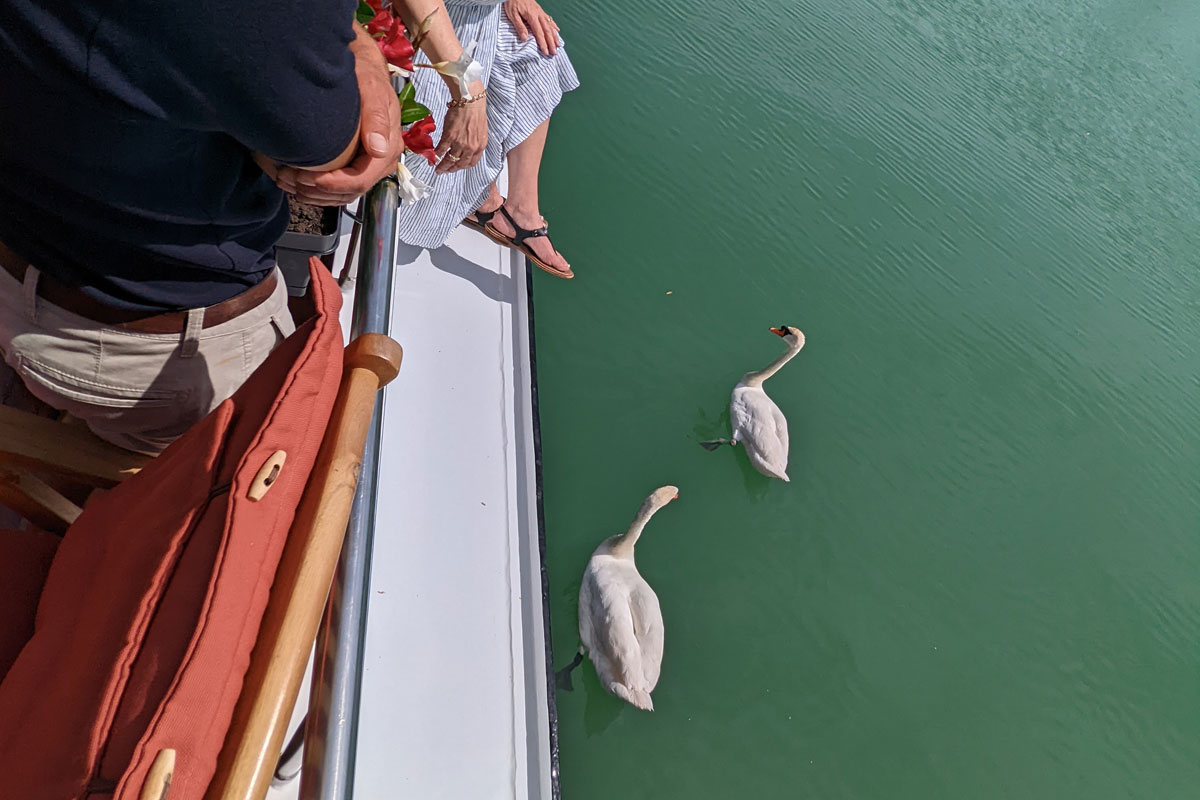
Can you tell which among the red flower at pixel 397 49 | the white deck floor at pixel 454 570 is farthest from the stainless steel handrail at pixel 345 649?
the white deck floor at pixel 454 570

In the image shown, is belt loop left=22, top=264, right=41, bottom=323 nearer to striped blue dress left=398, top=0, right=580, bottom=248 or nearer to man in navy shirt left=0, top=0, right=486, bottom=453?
man in navy shirt left=0, top=0, right=486, bottom=453

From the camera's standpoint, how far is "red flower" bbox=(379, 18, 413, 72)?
107 cm

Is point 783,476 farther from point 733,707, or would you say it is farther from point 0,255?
point 0,255

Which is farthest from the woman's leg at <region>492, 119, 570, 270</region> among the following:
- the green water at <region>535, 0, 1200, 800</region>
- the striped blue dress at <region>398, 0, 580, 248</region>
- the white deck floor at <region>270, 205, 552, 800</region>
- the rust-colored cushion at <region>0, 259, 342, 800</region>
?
the rust-colored cushion at <region>0, 259, 342, 800</region>

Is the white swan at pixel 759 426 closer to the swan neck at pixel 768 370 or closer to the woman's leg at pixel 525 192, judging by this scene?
the swan neck at pixel 768 370

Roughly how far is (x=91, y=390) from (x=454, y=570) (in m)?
0.68

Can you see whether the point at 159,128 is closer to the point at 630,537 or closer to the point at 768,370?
the point at 630,537

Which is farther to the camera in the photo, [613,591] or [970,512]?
[970,512]

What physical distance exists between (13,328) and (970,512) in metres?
2.69

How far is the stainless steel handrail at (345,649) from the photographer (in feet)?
2.09

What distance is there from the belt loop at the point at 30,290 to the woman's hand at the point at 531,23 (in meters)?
1.20

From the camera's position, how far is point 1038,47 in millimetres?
4887

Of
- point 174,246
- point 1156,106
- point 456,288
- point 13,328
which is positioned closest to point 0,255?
point 13,328

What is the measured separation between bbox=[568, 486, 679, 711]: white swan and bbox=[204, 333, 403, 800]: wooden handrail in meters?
1.23
